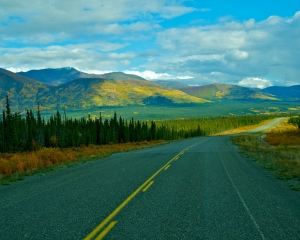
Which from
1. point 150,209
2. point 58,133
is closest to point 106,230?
point 150,209

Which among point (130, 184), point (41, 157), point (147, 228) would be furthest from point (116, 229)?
point (41, 157)

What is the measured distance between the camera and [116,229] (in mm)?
6715

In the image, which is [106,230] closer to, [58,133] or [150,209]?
[150,209]

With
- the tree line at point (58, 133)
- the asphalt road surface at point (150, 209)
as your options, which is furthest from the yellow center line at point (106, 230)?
the tree line at point (58, 133)

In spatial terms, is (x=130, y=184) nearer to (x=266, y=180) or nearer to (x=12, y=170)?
(x=266, y=180)

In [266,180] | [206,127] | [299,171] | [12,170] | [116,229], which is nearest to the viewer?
[116,229]

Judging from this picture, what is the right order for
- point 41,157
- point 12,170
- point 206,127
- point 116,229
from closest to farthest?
point 116,229 → point 12,170 → point 41,157 → point 206,127

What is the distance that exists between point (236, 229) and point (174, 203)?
2653mm

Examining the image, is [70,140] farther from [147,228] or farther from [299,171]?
[147,228]

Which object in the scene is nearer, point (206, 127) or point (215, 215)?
point (215, 215)

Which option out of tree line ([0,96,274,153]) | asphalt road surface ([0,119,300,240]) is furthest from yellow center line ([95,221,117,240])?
tree line ([0,96,274,153])

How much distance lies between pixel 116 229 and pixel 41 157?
17222 mm

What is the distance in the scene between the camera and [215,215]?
312 inches

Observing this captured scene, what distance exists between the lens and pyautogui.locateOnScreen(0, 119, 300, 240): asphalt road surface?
21.7ft
